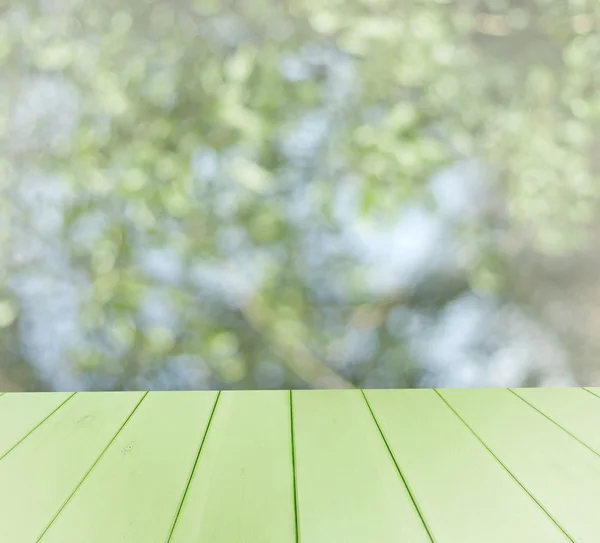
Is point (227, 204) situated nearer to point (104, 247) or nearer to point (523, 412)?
point (104, 247)

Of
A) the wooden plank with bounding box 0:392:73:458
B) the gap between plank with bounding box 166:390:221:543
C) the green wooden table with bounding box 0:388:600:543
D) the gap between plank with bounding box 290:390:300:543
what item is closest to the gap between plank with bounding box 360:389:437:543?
the green wooden table with bounding box 0:388:600:543

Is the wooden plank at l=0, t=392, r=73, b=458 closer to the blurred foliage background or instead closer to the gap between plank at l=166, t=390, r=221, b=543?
the blurred foliage background

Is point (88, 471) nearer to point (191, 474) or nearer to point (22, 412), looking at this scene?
point (191, 474)

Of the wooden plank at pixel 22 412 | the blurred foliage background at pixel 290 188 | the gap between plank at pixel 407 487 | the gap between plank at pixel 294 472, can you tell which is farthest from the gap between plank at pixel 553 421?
the wooden plank at pixel 22 412

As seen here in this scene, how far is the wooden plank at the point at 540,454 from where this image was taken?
3.27ft

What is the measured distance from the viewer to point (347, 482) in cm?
107

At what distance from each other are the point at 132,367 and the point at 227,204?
461 mm

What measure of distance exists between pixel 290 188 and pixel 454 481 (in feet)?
2.38

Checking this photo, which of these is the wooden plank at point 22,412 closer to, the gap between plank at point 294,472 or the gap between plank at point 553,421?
the gap between plank at point 294,472

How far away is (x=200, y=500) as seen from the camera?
39.6 inches

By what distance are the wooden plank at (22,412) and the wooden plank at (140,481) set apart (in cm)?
21

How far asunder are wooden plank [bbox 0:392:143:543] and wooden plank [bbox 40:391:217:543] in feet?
0.09

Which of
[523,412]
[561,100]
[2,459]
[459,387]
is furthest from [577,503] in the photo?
[2,459]

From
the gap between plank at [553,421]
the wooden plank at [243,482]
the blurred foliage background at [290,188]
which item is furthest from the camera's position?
the blurred foliage background at [290,188]
